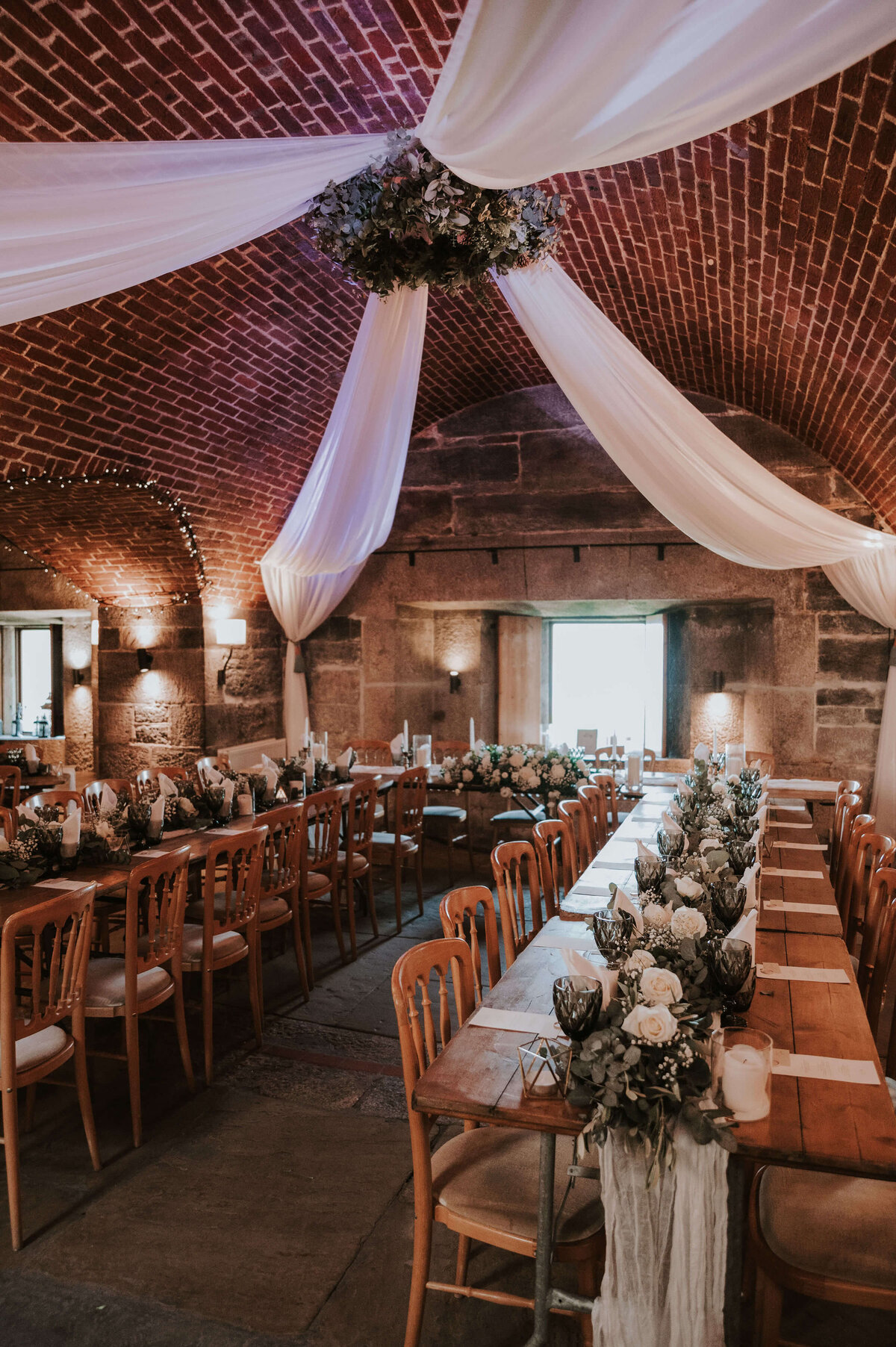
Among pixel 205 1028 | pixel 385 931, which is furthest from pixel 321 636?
pixel 205 1028

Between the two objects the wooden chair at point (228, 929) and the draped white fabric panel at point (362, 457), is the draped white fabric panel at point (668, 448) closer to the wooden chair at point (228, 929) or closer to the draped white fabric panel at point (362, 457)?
the draped white fabric panel at point (362, 457)

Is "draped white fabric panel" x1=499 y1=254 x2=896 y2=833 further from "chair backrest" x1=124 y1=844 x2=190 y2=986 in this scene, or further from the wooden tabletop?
"chair backrest" x1=124 y1=844 x2=190 y2=986

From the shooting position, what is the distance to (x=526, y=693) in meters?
8.44

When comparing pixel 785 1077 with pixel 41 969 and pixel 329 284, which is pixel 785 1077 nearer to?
pixel 41 969

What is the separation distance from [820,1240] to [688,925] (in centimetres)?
75

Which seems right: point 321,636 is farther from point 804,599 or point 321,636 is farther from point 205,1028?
point 205,1028

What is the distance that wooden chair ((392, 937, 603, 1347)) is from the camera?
2.09 meters

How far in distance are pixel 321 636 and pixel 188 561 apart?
1.76m

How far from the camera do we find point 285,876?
473 centimetres

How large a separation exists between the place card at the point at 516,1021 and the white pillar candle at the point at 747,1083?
512 millimetres

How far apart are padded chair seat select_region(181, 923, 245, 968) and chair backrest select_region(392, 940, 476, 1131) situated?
1.64 metres

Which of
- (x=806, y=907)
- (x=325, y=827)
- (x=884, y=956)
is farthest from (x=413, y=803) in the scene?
(x=884, y=956)

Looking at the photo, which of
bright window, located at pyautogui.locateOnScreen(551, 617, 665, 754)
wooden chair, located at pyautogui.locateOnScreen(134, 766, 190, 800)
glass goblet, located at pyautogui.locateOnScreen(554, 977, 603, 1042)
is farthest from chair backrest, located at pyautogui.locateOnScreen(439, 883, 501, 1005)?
bright window, located at pyautogui.locateOnScreen(551, 617, 665, 754)

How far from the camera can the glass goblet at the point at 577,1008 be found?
77.8 inches
